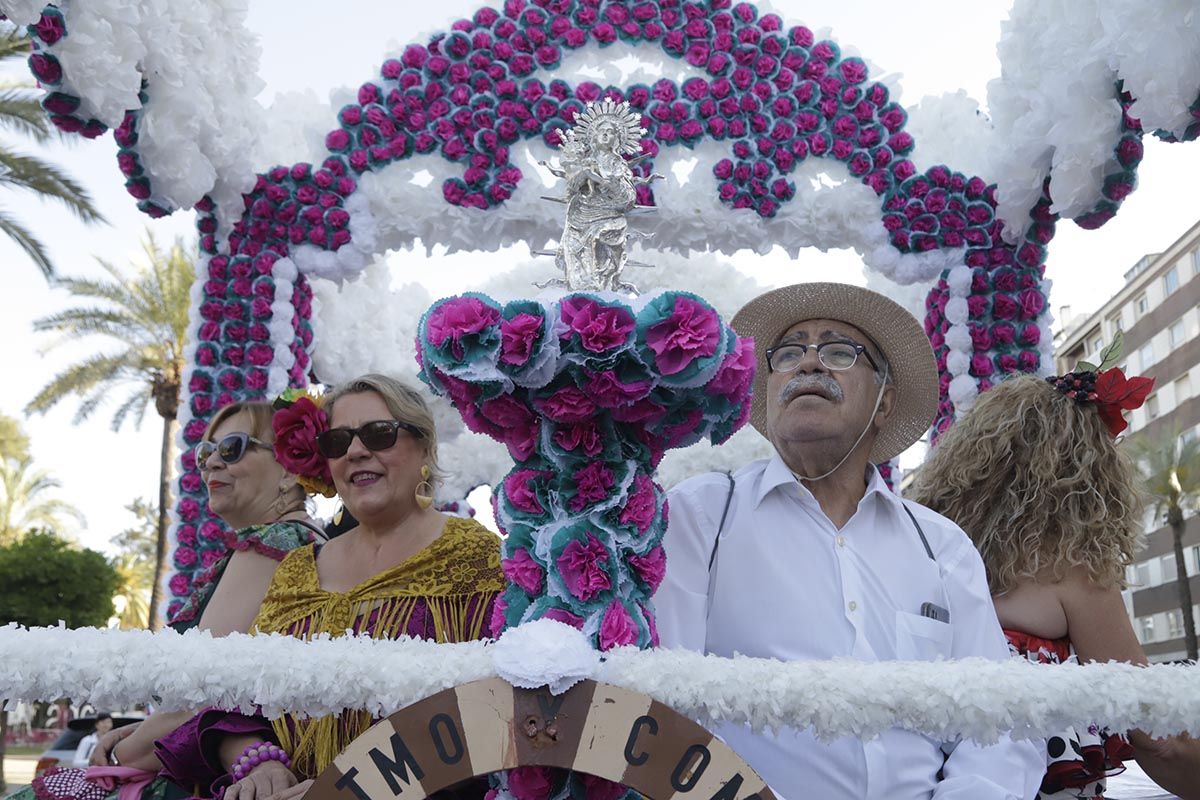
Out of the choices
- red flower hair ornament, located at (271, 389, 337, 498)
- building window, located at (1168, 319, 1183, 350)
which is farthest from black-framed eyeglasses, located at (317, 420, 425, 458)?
building window, located at (1168, 319, 1183, 350)

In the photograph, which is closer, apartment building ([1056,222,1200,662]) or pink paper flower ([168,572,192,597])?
pink paper flower ([168,572,192,597])

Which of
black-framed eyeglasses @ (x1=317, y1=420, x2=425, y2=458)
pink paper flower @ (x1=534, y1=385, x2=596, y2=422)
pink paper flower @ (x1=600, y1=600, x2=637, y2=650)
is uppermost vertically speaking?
black-framed eyeglasses @ (x1=317, y1=420, x2=425, y2=458)

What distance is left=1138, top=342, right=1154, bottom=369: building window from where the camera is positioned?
37.2 metres

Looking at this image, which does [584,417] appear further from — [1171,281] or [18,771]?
[1171,281]

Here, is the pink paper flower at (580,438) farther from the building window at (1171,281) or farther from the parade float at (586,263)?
the building window at (1171,281)

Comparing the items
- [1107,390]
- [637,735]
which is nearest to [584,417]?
[637,735]

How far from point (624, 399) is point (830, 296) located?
1.02 meters

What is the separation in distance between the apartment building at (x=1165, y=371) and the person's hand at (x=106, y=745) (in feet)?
109

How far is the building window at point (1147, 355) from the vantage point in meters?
37.2

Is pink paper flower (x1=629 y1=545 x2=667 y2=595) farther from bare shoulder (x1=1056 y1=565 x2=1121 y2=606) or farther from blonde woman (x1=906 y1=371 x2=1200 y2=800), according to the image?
bare shoulder (x1=1056 y1=565 x2=1121 y2=606)

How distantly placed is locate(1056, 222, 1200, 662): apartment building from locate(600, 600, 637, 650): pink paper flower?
33.5 metres

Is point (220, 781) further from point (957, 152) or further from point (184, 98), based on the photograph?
point (957, 152)

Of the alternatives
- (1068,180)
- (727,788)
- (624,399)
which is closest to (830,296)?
(624,399)

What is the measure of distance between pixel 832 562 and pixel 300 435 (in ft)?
4.42
